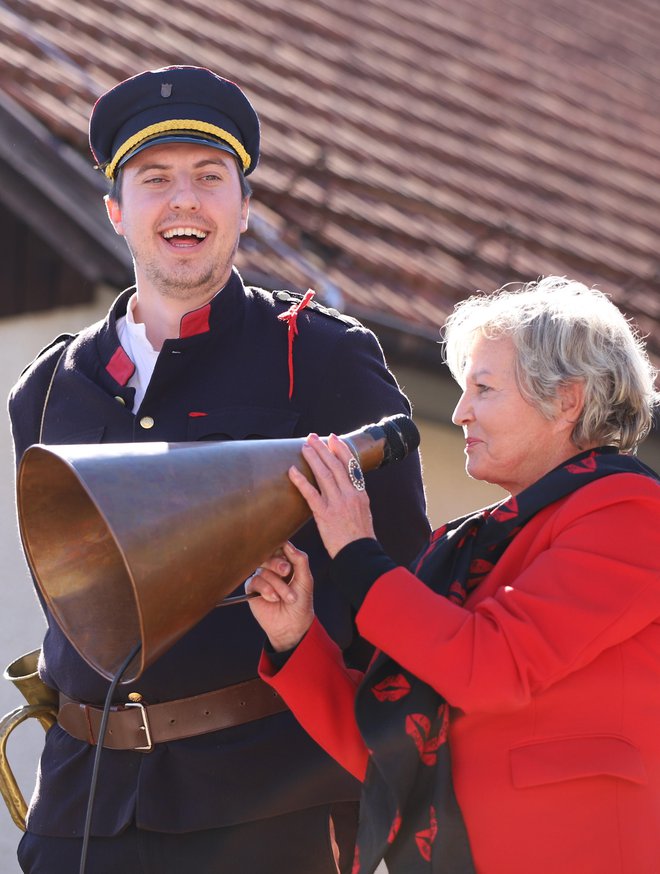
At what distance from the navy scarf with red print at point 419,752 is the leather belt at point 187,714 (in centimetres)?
48

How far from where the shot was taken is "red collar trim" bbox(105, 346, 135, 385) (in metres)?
3.11

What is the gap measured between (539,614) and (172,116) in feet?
4.78

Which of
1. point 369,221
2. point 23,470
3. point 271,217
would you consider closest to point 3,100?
point 271,217

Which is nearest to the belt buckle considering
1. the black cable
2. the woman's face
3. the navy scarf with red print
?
the black cable

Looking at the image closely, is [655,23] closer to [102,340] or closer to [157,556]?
[102,340]

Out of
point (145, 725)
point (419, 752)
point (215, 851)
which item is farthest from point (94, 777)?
point (419, 752)

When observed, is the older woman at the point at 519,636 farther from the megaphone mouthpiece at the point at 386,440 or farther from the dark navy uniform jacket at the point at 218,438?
the dark navy uniform jacket at the point at 218,438

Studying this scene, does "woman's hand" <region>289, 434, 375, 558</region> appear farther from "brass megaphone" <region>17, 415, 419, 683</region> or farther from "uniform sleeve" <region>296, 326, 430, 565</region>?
"uniform sleeve" <region>296, 326, 430, 565</region>

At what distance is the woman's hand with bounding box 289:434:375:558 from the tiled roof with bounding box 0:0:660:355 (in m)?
2.25

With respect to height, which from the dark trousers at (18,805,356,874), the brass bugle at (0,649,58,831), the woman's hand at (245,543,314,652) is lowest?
the dark trousers at (18,805,356,874)

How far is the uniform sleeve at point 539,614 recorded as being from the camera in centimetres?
226

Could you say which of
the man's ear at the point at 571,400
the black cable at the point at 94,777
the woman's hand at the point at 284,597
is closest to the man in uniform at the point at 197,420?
the black cable at the point at 94,777

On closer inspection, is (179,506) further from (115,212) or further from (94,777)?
(115,212)

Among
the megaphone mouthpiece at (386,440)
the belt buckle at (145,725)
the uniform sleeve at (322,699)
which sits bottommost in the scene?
the belt buckle at (145,725)
